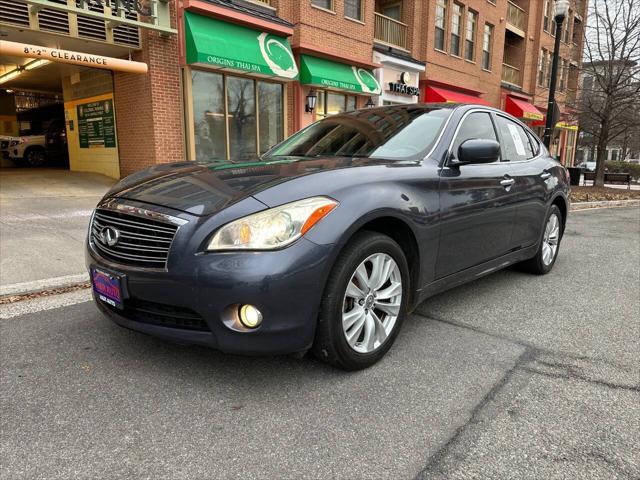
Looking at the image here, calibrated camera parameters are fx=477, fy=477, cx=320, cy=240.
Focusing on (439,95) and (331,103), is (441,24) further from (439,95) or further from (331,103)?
(331,103)

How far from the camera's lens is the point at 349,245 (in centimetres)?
260

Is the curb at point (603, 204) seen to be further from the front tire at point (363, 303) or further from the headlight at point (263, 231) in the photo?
the headlight at point (263, 231)

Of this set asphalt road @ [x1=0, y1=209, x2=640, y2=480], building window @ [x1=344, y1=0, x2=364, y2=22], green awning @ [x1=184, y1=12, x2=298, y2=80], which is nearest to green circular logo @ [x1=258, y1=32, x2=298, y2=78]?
green awning @ [x1=184, y1=12, x2=298, y2=80]

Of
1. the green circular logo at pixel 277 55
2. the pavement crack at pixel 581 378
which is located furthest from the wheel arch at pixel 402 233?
the green circular logo at pixel 277 55

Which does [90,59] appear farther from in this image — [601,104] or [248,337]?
[601,104]

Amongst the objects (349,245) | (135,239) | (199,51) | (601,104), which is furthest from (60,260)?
(601,104)

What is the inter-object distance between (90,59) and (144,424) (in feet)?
28.2

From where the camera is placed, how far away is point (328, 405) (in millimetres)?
2436

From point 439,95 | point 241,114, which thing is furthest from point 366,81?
point 241,114

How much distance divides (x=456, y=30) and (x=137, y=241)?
20.4 m

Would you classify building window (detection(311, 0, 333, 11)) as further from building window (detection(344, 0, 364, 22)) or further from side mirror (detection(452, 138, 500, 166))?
side mirror (detection(452, 138, 500, 166))

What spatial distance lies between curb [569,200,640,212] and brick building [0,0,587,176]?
6.79 meters

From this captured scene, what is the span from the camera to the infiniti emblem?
2.62 meters

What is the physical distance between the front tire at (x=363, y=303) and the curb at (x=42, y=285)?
294cm
